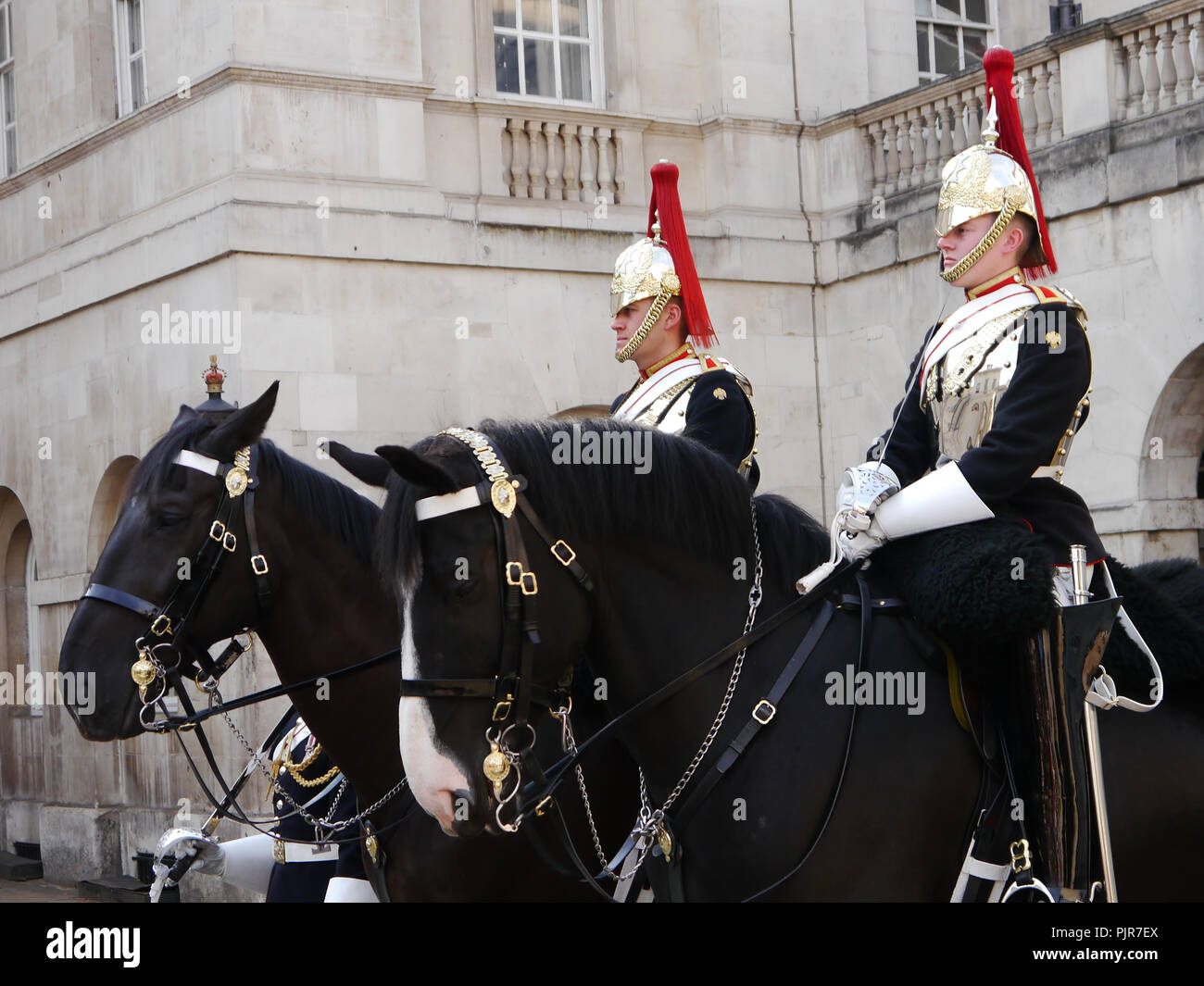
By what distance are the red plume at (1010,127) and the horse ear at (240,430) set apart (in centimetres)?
203

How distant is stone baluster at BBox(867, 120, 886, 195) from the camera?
1253cm

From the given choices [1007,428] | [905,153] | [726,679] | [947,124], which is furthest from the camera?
[905,153]

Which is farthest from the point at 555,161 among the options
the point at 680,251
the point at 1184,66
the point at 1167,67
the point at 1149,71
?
the point at 680,251

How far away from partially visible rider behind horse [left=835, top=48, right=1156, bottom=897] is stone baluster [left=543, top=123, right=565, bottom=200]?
7.99 metres

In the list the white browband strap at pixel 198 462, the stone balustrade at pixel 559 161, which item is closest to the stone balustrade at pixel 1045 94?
the stone balustrade at pixel 559 161

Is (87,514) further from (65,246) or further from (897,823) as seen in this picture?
(897,823)

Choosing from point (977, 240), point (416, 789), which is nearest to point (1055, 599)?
point (977, 240)

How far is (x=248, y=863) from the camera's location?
5504 mm

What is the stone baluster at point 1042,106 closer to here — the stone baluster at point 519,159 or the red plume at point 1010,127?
the stone baluster at point 519,159

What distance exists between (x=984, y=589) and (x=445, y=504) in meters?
1.12

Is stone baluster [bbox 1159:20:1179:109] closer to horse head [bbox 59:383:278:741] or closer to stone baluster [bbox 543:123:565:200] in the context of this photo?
stone baluster [bbox 543:123:565:200]

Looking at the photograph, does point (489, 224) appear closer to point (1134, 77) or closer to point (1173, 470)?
point (1134, 77)

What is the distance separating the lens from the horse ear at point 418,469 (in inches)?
128

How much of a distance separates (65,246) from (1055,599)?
1050 cm
